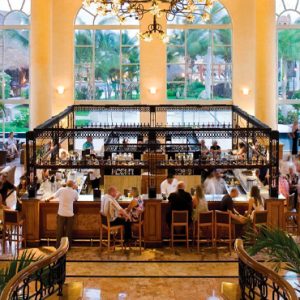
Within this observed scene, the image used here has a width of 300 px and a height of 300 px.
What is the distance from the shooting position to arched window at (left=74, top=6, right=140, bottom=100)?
22.5 metres

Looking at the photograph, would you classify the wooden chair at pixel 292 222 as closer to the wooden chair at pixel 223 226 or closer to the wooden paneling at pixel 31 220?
the wooden chair at pixel 223 226

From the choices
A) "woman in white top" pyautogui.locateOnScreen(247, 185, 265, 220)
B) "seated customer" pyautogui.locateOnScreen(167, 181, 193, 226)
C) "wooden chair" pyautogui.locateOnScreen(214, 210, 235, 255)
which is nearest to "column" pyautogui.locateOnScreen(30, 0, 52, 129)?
"seated customer" pyautogui.locateOnScreen(167, 181, 193, 226)

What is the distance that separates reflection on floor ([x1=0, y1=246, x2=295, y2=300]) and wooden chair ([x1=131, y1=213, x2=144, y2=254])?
0.88 feet

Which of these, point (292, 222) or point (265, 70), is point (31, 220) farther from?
point (265, 70)

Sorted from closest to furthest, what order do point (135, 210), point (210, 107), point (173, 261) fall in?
point (173, 261), point (135, 210), point (210, 107)

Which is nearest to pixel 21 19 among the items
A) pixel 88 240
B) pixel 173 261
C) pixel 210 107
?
pixel 210 107

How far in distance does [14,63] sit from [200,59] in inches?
244

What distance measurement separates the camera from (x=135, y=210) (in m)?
11.7

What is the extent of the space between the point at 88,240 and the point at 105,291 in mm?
2704

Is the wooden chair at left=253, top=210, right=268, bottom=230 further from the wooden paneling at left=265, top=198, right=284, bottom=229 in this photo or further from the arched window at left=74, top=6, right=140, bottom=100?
the arched window at left=74, top=6, right=140, bottom=100

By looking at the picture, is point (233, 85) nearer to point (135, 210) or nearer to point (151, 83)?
point (151, 83)

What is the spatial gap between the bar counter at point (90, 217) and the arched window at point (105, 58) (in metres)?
11.0

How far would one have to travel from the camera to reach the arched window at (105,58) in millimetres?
22469

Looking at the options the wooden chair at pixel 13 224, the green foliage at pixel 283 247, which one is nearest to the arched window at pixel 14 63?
the wooden chair at pixel 13 224
